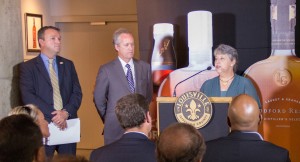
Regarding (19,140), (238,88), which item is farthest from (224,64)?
(19,140)

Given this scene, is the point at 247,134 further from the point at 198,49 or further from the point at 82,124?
the point at 82,124

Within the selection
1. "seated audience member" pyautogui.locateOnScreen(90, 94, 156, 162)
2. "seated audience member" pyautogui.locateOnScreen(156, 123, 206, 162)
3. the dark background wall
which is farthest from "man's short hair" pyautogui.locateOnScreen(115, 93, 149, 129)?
the dark background wall

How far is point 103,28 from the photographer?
27.2 ft

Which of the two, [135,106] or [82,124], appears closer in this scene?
[135,106]

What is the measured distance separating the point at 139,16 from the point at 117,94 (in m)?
1.15

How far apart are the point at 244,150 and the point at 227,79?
189cm

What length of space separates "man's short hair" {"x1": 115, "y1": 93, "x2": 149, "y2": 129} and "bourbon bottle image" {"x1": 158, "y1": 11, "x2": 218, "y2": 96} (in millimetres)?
2246

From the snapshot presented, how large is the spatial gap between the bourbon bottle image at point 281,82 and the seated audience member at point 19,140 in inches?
129

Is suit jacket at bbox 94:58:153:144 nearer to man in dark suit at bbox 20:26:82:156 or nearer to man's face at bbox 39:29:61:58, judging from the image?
man in dark suit at bbox 20:26:82:156

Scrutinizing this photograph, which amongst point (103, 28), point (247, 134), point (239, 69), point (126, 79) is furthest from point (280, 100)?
point (103, 28)

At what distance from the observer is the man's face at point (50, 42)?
172 inches

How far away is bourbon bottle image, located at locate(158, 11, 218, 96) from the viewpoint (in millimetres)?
5023

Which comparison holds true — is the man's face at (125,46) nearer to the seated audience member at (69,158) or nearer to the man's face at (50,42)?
the man's face at (50,42)

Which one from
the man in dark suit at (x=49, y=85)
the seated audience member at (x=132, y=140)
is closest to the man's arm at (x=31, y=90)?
the man in dark suit at (x=49, y=85)
